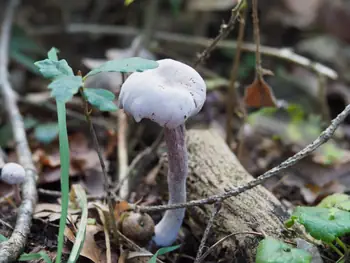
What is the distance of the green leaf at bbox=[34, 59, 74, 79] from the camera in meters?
1.07

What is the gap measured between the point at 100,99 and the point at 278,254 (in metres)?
0.56

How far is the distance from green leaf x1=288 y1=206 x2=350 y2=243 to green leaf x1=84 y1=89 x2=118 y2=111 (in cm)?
56

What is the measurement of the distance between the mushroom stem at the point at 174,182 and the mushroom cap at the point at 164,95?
0.16 meters

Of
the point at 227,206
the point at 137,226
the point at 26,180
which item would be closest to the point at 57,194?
the point at 26,180

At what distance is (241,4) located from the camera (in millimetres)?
1517

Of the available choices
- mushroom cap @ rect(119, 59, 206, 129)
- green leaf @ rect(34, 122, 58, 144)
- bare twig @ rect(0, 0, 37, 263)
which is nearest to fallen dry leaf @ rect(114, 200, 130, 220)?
bare twig @ rect(0, 0, 37, 263)

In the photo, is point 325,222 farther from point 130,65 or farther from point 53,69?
point 53,69

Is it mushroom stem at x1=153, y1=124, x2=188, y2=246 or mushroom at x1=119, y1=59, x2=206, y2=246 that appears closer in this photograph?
mushroom at x1=119, y1=59, x2=206, y2=246

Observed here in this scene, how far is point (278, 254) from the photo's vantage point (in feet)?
3.68

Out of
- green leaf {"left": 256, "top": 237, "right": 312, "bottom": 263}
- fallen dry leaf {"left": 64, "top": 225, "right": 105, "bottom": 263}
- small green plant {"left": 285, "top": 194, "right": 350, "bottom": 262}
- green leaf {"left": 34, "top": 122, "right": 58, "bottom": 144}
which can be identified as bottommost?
green leaf {"left": 256, "top": 237, "right": 312, "bottom": 263}

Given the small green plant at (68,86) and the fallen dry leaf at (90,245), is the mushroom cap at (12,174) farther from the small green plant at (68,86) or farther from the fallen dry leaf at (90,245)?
the small green plant at (68,86)

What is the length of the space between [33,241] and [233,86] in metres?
1.05

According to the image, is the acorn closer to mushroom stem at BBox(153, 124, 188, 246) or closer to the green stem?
mushroom stem at BBox(153, 124, 188, 246)

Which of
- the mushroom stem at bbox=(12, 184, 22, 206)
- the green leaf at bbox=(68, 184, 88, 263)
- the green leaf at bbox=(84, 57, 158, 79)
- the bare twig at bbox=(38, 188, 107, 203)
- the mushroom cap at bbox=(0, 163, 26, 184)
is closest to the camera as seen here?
the green leaf at bbox=(84, 57, 158, 79)
